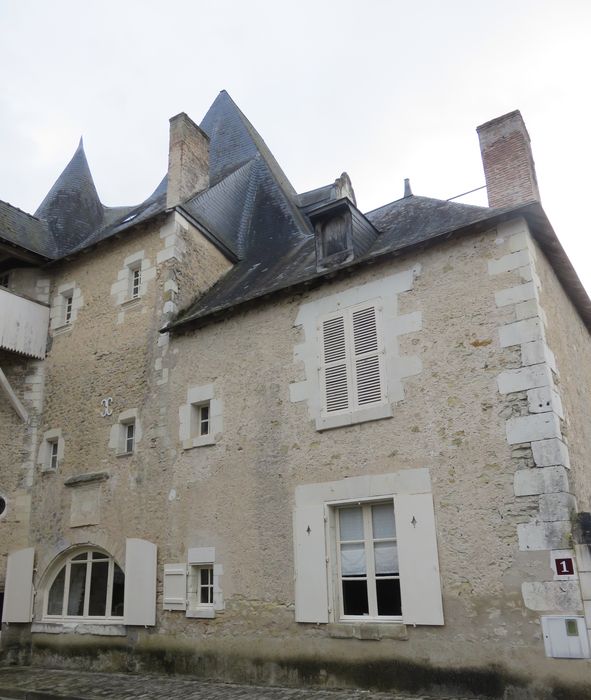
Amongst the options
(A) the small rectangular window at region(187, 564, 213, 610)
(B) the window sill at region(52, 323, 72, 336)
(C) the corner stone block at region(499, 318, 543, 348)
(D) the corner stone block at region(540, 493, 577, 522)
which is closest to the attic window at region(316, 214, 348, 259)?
(C) the corner stone block at region(499, 318, 543, 348)

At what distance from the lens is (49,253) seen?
1149cm

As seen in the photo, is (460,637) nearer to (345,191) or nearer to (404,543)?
(404,543)

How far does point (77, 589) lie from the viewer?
9188 mm

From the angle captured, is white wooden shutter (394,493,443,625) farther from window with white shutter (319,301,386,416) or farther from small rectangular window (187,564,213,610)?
small rectangular window (187,564,213,610)

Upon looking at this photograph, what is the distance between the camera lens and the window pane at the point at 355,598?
22.1ft

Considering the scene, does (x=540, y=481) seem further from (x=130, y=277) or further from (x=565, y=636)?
(x=130, y=277)

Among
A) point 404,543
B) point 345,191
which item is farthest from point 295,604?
A: point 345,191

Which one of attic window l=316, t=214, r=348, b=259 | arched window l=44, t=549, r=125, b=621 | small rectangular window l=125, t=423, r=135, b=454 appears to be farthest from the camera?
small rectangular window l=125, t=423, r=135, b=454

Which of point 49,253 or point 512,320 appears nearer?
point 512,320

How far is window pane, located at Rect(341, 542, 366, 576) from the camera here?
6.83m

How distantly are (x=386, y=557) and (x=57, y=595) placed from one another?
17.7 feet

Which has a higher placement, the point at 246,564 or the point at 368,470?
the point at 368,470

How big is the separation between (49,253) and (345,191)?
5.55m

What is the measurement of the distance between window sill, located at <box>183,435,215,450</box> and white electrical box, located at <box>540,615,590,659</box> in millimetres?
4471
